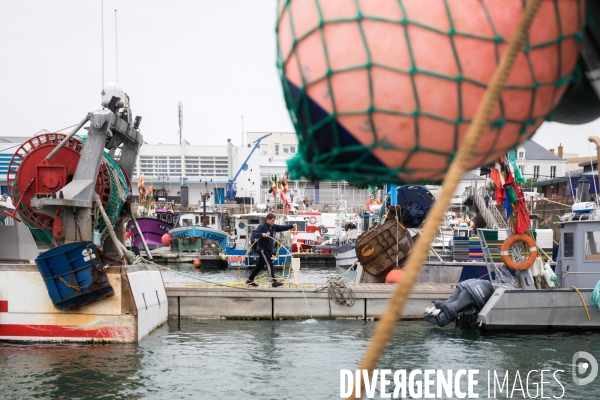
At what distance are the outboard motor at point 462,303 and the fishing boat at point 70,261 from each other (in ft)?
20.6

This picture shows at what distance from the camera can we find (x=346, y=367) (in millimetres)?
11500

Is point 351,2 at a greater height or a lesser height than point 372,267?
greater

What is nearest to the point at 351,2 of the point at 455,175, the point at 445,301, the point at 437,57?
the point at 437,57

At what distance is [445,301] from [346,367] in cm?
461

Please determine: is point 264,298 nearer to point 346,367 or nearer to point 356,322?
point 356,322

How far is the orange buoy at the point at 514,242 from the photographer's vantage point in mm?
14641

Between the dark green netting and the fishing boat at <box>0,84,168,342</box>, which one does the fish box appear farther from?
the dark green netting

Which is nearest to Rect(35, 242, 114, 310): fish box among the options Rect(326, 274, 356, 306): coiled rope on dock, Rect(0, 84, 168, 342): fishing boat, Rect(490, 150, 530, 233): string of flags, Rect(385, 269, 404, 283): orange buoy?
Rect(0, 84, 168, 342): fishing boat

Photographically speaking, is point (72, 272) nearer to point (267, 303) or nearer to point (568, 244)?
point (267, 303)

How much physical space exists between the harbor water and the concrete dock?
1.26ft

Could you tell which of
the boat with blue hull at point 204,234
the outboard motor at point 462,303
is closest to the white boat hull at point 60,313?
the outboard motor at point 462,303

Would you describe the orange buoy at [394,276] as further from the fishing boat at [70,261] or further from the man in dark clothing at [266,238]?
the fishing boat at [70,261]

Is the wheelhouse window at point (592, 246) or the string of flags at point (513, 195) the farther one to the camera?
the wheelhouse window at point (592, 246)

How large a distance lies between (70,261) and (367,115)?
36.2 feet
